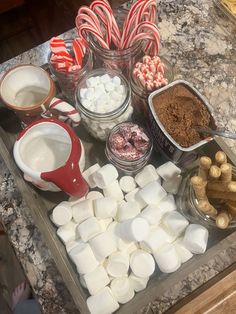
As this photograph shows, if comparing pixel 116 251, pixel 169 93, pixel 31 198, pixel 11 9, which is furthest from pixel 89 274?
pixel 11 9

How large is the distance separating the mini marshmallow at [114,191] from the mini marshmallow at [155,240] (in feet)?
0.29

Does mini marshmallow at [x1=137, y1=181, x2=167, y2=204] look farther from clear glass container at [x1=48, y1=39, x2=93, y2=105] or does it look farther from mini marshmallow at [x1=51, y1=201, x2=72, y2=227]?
clear glass container at [x1=48, y1=39, x2=93, y2=105]

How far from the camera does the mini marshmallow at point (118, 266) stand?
0.74 m

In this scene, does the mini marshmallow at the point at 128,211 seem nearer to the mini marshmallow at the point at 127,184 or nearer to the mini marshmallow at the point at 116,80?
the mini marshmallow at the point at 127,184

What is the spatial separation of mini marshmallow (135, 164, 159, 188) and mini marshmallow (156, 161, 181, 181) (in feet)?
0.04

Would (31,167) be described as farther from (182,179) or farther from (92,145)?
(182,179)

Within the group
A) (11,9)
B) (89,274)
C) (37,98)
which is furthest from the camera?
(11,9)

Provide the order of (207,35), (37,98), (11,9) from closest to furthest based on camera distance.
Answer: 1. (37,98)
2. (207,35)
3. (11,9)

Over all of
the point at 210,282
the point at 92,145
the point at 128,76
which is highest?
the point at 128,76

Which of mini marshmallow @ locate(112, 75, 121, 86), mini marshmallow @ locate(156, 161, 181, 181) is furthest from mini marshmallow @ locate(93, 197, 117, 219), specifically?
mini marshmallow @ locate(112, 75, 121, 86)

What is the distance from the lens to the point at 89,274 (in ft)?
2.42

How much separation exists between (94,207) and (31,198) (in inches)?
4.7

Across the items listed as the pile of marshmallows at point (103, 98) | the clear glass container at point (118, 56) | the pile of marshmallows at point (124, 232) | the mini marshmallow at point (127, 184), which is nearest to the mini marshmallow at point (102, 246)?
the pile of marshmallows at point (124, 232)

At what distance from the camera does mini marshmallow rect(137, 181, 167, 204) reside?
78cm
